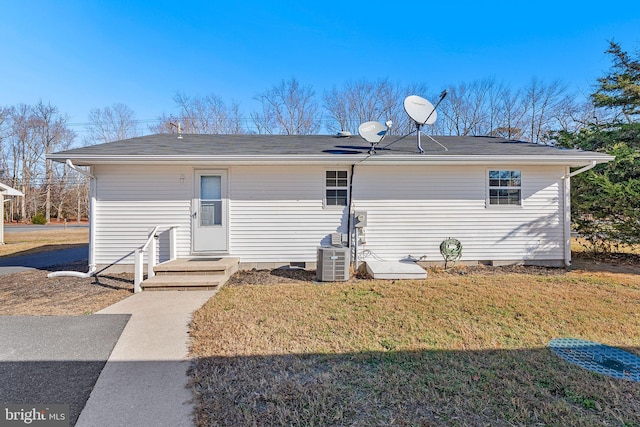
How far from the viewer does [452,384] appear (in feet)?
7.34

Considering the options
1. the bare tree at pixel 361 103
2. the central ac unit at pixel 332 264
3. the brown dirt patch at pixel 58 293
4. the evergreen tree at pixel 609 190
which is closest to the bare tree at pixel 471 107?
the bare tree at pixel 361 103

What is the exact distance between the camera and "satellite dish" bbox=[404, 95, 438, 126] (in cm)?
654

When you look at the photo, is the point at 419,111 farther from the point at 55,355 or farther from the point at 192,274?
the point at 55,355

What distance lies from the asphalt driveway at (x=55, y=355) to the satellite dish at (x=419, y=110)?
6699 millimetres

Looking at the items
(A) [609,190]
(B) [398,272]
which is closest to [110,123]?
(B) [398,272]

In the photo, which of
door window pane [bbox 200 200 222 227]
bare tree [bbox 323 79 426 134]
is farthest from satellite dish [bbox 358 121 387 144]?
bare tree [bbox 323 79 426 134]

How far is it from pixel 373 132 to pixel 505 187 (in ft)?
11.2

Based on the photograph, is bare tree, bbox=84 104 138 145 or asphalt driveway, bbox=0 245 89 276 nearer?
asphalt driveway, bbox=0 245 89 276

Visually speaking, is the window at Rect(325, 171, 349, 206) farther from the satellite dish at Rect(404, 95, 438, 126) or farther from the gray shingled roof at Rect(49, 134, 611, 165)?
the satellite dish at Rect(404, 95, 438, 126)

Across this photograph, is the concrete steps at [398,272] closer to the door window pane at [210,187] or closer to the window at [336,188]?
the window at [336,188]

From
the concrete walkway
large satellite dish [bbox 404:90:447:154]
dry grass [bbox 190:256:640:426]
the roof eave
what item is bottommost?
the concrete walkway

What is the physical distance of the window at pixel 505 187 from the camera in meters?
6.59

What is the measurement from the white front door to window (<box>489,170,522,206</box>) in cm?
628

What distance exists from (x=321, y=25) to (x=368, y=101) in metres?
7.67
